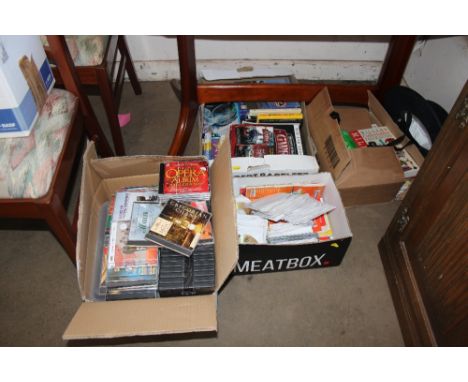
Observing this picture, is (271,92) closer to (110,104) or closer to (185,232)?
(110,104)

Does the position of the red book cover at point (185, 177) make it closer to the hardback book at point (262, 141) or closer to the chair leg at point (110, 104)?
the hardback book at point (262, 141)

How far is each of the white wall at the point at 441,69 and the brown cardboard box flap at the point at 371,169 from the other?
19.4 inches

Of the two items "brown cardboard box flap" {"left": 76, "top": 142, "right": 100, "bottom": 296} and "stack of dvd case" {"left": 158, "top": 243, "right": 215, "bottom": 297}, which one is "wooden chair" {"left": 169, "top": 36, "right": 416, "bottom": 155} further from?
"stack of dvd case" {"left": 158, "top": 243, "right": 215, "bottom": 297}

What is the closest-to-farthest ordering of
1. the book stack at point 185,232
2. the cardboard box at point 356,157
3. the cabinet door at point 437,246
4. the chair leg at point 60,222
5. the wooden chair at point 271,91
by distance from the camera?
the cabinet door at point 437,246 → the chair leg at point 60,222 → the book stack at point 185,232 → the cardboard box at point 356,157 → the wooden chair at point 271,91

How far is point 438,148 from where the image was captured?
1.04m

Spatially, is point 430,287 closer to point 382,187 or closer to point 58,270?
point 382,187

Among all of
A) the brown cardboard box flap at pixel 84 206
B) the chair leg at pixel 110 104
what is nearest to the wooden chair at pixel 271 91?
the chair leg at pixel 110 104

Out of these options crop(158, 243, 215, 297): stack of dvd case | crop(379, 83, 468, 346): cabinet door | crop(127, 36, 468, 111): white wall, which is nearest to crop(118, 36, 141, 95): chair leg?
crop(127, 36, 468, 111): white wall

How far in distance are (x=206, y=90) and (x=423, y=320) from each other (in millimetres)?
→ 1249

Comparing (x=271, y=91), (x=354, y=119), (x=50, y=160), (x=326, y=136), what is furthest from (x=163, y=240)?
(x=354, y=119)

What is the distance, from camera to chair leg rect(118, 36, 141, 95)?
176cm

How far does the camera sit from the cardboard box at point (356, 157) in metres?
1.43

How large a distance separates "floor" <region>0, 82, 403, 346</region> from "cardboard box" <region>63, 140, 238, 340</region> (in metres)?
0.22
